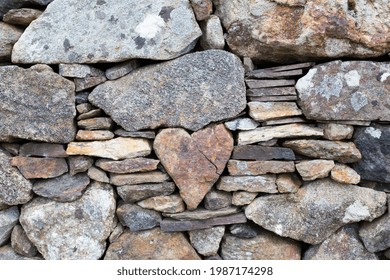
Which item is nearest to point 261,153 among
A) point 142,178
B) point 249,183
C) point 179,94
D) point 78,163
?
point 249,183

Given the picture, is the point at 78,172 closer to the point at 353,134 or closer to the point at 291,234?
the point at 291,234

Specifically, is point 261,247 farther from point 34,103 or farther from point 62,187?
point 34,103

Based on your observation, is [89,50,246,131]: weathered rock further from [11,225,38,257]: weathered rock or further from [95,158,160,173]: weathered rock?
[11,225,38,257]: weathered rock

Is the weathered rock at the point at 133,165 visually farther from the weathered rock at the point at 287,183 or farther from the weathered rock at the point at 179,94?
the weathered rock at the point at 287,183

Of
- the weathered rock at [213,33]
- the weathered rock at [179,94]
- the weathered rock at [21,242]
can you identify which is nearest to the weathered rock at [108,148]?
the weathered rock at [179,94]

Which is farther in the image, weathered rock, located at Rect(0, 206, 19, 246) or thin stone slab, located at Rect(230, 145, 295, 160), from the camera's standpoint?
weathered rock, located at Rect(0, 206, 19, 246)

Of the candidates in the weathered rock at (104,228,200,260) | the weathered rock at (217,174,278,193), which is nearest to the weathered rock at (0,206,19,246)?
the weathered rock at (104,228,200,260)

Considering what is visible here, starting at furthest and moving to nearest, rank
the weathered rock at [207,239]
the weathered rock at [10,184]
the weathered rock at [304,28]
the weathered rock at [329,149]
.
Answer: the weathered rock at [207,239] → the weathered rock at [10,184] → the weathered rock at [329,149] → the weathered rock at [304,28]

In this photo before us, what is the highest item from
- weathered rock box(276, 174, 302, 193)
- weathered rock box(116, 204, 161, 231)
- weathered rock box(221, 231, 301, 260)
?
weathered rock box(276, 174, 302, 193)
